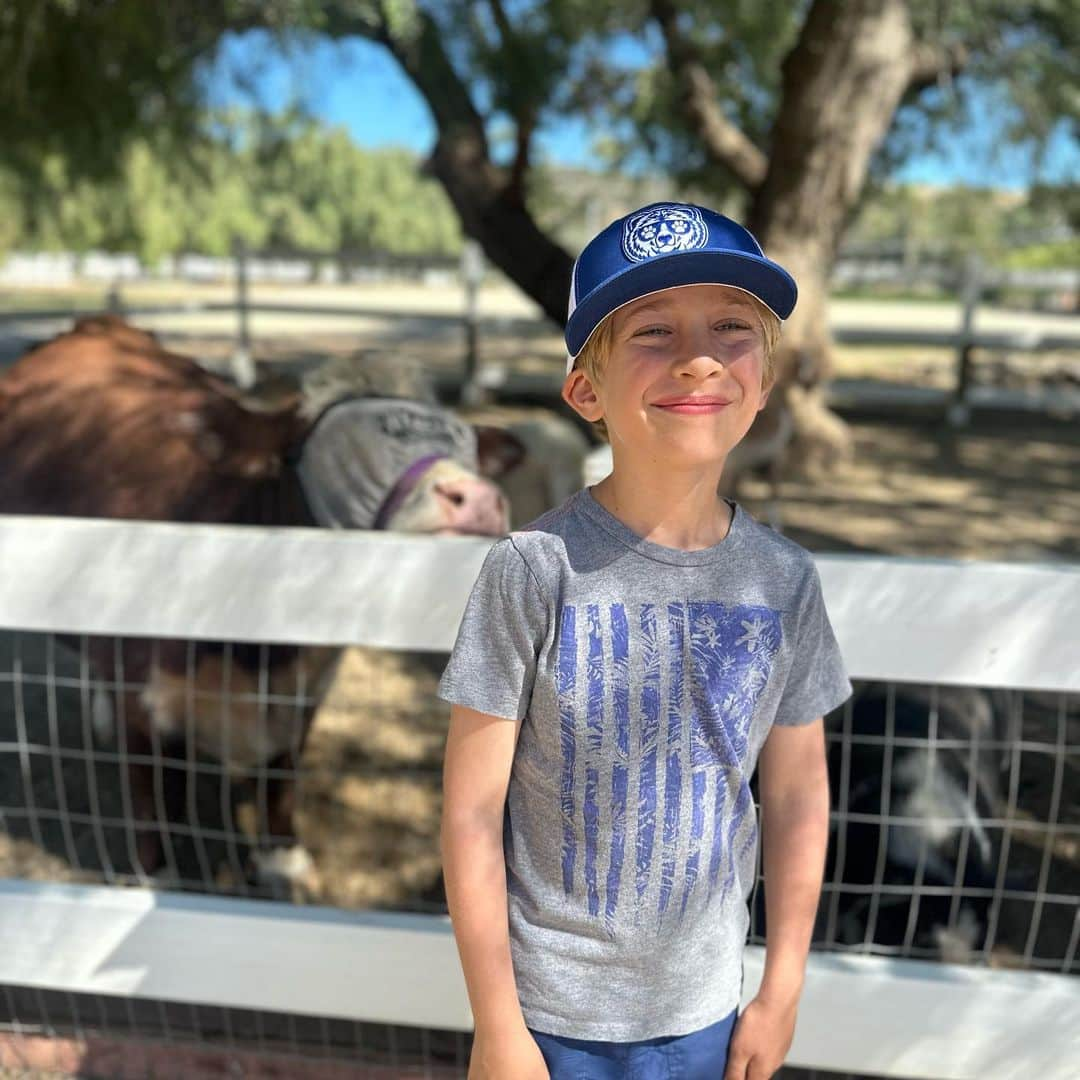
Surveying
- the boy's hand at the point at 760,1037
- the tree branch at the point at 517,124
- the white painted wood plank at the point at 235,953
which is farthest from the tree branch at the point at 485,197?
the boy's hand at the point at 760,1037

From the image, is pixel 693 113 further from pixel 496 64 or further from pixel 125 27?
pixel 125 27

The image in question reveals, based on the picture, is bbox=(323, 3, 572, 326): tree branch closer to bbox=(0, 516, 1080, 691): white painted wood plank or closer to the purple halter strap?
the purple halter strap

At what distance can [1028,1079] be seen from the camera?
6.38 feet

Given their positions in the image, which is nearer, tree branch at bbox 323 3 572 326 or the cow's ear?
the cow's ear

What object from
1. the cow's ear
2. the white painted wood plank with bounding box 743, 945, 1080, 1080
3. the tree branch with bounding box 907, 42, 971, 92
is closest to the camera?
the white painted wood plank with bounding box 743, 945, 1080, 1080

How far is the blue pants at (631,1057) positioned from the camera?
4.41 ft

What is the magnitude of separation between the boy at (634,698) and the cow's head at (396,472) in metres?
1.12

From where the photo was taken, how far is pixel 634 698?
1.31 meters

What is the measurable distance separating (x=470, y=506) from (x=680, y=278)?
129cm

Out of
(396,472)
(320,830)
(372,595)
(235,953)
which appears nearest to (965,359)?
(320,830)

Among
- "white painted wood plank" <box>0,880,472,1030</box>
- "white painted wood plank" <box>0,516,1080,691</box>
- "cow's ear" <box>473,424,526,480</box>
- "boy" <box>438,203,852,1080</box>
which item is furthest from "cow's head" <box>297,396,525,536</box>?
"boy" <box>438,203,852,1080</box>

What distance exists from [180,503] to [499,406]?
9659 millimetres

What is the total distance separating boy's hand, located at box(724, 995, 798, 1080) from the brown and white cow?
124 cm

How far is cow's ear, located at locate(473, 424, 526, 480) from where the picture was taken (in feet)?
10.9
